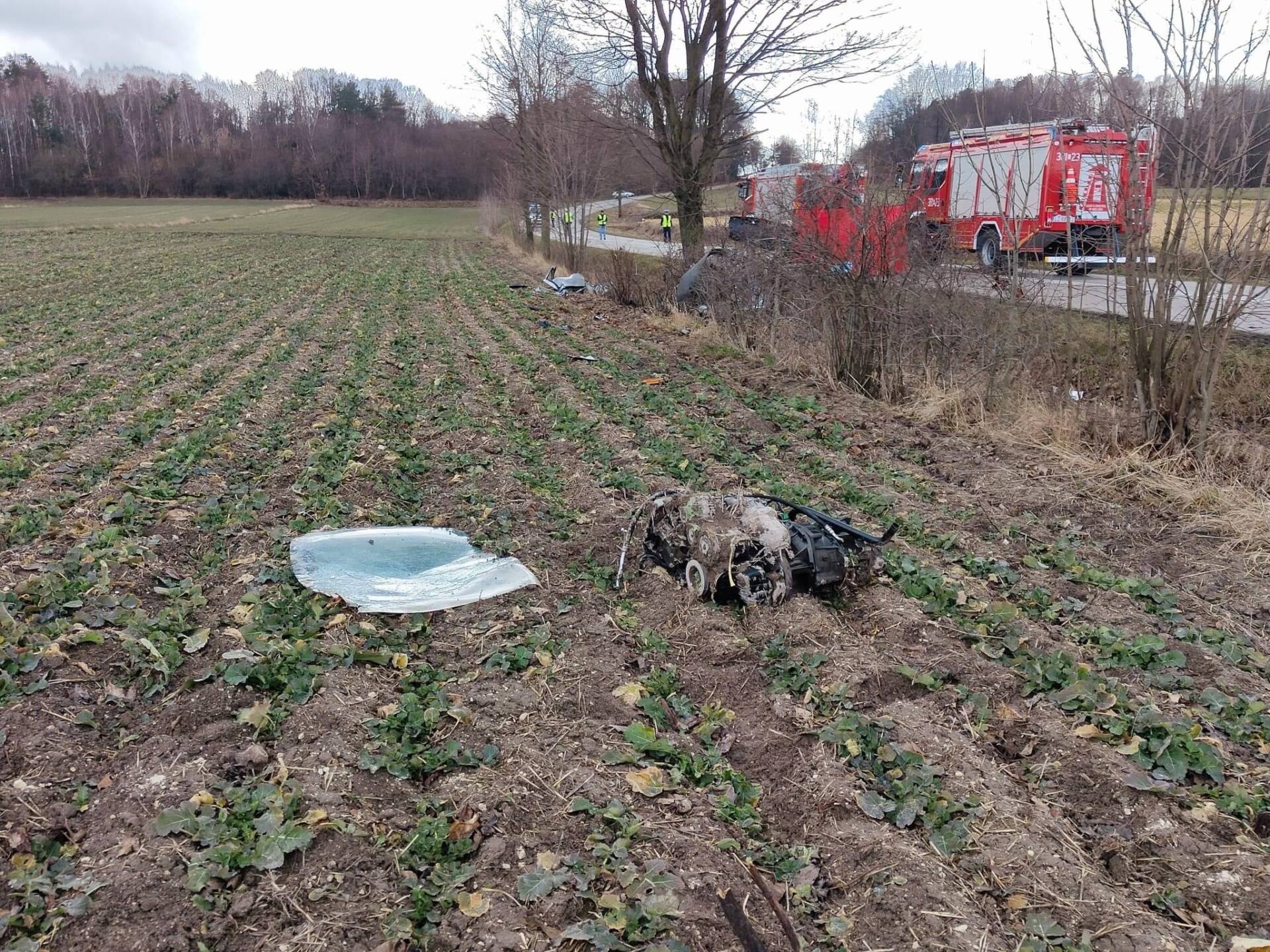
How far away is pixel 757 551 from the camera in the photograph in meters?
4.82

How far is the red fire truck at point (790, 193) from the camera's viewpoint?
31.2ft

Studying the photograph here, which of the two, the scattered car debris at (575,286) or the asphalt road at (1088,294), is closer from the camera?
the asphalt road at (1088,294)

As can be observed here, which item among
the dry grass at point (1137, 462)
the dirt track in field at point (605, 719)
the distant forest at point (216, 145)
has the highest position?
the distant forest at point (216, 145)

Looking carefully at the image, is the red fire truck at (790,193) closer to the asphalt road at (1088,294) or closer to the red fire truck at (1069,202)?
the red fire truck at (1069,202)

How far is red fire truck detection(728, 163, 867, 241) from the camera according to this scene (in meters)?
9.51

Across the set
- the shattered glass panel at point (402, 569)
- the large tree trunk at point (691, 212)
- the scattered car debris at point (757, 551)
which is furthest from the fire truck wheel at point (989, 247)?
the shattered glass panel at point (402, 569)

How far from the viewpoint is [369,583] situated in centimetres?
502

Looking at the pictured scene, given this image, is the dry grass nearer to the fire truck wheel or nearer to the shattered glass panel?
the fire truck wheel

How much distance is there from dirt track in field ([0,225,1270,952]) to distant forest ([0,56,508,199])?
194ft

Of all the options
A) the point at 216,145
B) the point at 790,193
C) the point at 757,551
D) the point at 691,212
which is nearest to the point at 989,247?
the point at 790,193

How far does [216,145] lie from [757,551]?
102 metres

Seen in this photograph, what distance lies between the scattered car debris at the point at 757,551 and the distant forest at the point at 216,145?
6058 cm

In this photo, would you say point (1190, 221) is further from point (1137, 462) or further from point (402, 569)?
point (402, 569)

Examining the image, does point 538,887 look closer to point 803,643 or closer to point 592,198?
point 803,643
